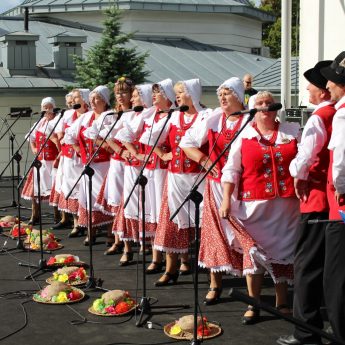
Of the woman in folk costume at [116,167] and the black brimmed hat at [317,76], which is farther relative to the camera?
the woman in folk costume at [116,167]

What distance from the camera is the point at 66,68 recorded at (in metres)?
19.7

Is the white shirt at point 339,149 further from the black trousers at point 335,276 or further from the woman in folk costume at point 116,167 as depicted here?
the woman in folk costume at point 116,167

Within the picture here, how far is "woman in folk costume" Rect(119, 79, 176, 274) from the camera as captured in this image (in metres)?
6.44

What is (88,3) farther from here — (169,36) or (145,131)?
(145,131)

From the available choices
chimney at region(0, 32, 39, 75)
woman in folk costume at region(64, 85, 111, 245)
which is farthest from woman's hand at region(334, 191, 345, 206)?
chimney at region(0, 32, 39, 75)

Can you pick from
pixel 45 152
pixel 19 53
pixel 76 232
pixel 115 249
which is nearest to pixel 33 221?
pixel 45 152

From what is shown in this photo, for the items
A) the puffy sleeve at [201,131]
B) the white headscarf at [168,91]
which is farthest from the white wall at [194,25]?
the puffy sleeve at [201,131]

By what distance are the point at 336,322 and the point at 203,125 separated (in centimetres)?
205

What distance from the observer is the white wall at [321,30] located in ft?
27.4

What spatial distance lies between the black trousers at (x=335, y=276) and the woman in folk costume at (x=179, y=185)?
2.04 meters

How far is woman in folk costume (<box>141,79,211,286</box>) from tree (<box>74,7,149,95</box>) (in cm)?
1223

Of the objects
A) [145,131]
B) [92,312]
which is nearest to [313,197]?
[92,312]

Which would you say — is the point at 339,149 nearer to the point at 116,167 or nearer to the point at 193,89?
the point at 193,89

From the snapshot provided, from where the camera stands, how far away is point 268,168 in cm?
489
